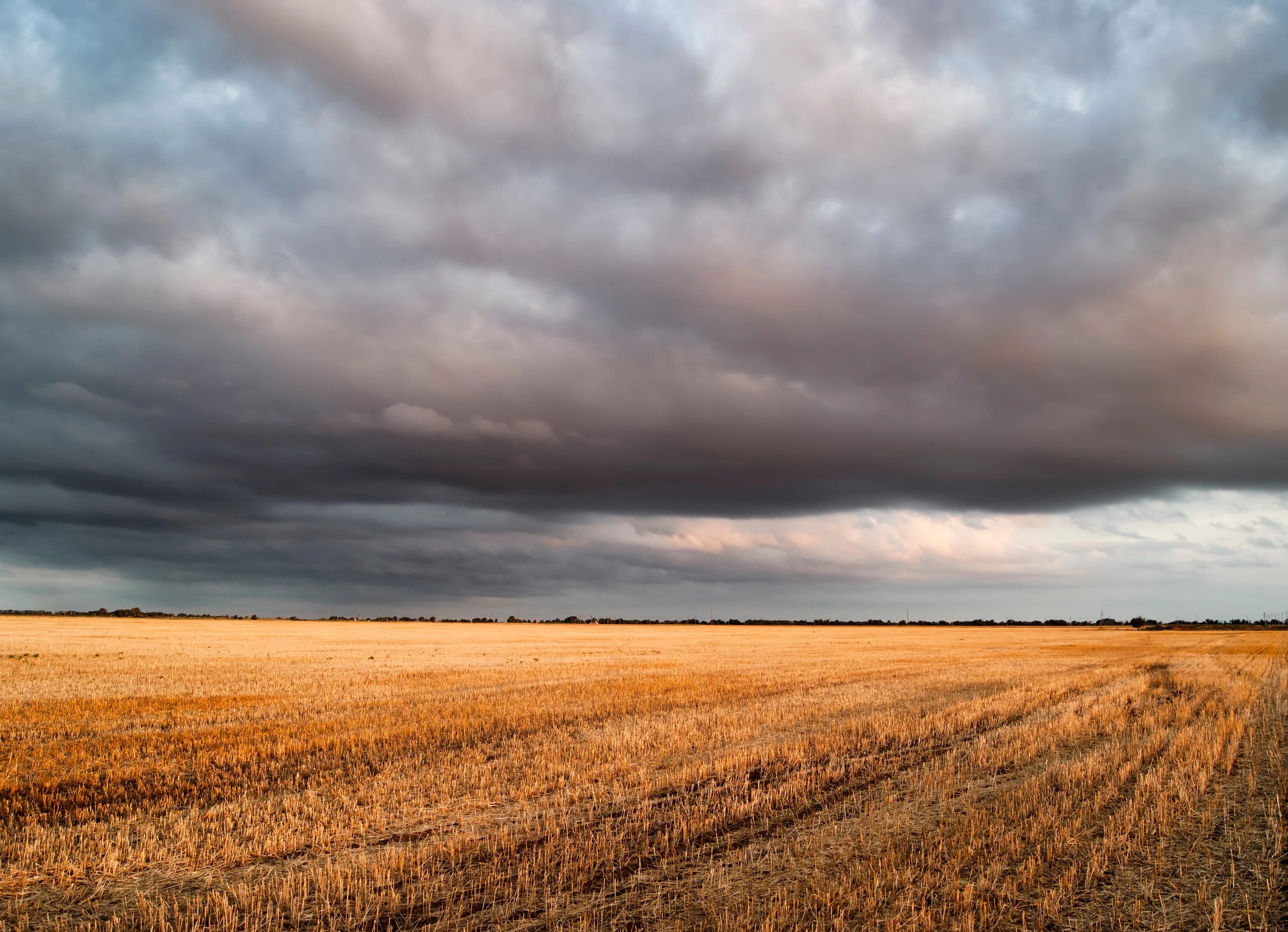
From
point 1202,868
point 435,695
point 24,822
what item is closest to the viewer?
point 1202,868

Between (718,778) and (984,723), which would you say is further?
(984,723)

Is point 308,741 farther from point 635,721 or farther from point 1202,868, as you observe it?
point 1202,868

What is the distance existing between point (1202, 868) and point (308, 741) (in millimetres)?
15426

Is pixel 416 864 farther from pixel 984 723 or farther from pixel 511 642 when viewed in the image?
pixel 511 642

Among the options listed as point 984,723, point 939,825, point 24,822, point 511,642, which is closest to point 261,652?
point 511,642

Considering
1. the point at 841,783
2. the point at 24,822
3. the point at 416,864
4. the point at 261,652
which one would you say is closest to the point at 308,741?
the point at 24,822

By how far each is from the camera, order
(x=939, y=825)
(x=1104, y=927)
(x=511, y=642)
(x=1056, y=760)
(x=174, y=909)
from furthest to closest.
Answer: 1. (x=511, y=642)
2. (x=1056, y=760)
3. (x=939, y=825)
4. (x=174, y=909)
5. (x=1104, y=927)

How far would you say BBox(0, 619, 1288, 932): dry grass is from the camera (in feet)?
23.6

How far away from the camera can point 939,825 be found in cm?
944

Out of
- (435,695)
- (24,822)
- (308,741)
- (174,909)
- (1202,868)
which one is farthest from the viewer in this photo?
(435,695)

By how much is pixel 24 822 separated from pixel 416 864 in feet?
20.3

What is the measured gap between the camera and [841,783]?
1198 cm

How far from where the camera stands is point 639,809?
10.5m

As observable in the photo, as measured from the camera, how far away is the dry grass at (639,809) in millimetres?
7188
